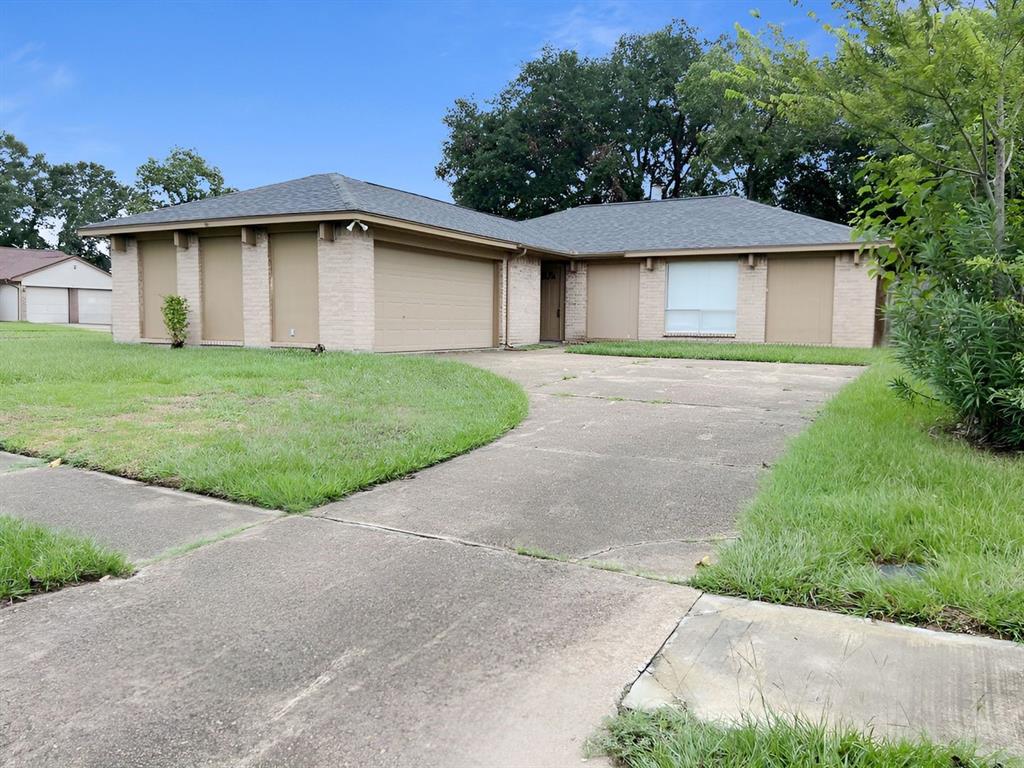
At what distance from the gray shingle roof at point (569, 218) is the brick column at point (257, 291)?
0.73 metres

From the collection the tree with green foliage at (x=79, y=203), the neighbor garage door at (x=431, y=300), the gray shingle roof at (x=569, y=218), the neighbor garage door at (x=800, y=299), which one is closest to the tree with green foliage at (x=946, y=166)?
the gray shingle roof at (x=569, y=218)

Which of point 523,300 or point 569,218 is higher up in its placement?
point 569,218

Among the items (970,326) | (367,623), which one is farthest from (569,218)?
(367,623)

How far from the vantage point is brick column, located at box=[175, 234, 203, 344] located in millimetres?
14570

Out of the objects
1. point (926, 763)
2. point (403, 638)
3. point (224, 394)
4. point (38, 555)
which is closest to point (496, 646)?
point (403, 638)

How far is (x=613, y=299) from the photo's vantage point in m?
19.9

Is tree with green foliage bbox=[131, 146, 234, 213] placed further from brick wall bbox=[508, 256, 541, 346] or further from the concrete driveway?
the concrete driveway

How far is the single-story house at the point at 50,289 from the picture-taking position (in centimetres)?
3669

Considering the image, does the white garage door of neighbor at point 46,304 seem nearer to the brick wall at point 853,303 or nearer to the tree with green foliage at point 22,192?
the tree with green foliage at point 22,192

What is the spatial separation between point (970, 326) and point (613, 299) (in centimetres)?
1531

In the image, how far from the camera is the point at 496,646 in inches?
95.5

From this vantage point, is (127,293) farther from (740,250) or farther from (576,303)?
(740,250)

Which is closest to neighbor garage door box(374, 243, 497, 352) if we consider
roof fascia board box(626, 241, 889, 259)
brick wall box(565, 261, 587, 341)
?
brick wall box(565, 261, 587, 341)

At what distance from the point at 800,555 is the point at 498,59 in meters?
38.0
